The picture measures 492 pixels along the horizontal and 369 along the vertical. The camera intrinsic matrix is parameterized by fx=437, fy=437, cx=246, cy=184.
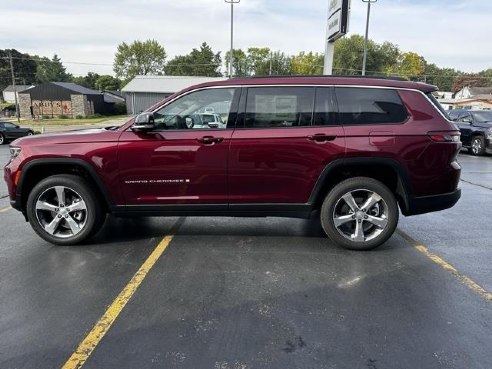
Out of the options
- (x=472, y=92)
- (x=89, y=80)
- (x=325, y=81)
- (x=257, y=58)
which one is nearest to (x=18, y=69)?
(x=89, y=80)

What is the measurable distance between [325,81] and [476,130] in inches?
532

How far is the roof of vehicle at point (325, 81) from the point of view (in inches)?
186

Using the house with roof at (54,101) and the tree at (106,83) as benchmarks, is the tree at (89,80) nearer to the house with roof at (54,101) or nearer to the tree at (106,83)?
the tree at (106,83)

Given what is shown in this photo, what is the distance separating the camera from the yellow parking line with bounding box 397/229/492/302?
385 cm

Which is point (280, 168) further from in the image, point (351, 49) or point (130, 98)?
point (351, 49)

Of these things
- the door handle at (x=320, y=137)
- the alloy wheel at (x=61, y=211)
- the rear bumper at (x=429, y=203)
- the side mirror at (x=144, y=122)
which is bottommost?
the alloy wheel at (x=61, y=211)

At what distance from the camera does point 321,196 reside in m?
4.88

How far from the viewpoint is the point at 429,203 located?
4762 mm

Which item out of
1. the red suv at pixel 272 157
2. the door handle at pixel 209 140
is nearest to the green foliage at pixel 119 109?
the red suv at pixel 272 157

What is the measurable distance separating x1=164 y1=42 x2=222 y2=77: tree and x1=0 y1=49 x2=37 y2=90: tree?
3867 cm

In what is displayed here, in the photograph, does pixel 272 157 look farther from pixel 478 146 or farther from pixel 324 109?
pixel 478 146

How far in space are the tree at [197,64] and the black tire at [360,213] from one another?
107 meters

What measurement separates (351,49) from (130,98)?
136ft

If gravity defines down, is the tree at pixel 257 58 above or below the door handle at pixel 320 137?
above
